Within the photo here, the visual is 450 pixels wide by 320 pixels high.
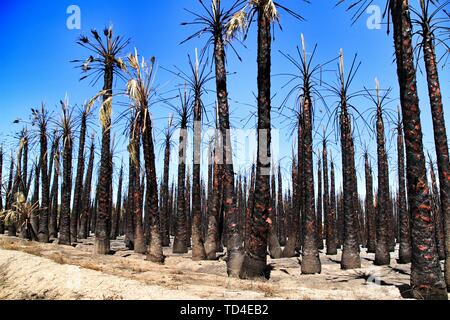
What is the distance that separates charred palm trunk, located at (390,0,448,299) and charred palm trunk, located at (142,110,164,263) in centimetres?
815

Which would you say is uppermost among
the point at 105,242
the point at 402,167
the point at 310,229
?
the point at 402,167

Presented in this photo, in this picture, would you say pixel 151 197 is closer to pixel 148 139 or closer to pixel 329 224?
pixel 148 139

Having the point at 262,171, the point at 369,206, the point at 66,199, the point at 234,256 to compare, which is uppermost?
the point at 262,171

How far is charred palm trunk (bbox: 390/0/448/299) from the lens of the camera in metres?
6.94

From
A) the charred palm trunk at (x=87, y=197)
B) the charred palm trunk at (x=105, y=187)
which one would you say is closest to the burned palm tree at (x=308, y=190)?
the charred palm trunk at (x=105, y=187)

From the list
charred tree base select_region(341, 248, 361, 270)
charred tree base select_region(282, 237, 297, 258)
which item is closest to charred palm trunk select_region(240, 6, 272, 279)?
charred tree base select_region(341, 248, 361, 270)

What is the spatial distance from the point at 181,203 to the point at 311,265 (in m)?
7.02

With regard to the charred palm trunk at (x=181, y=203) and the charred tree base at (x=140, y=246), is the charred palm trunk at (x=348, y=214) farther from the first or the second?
the charred tree base at (x=140, y=246)

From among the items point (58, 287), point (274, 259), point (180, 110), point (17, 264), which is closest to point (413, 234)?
point (58, 287)

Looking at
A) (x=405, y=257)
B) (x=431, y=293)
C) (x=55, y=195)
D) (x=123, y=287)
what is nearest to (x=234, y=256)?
(x=123, y=287)

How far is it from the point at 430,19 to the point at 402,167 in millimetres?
9226

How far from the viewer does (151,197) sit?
1265cm

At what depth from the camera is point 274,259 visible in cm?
1767

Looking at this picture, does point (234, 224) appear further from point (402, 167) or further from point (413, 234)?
point (402, 167)
